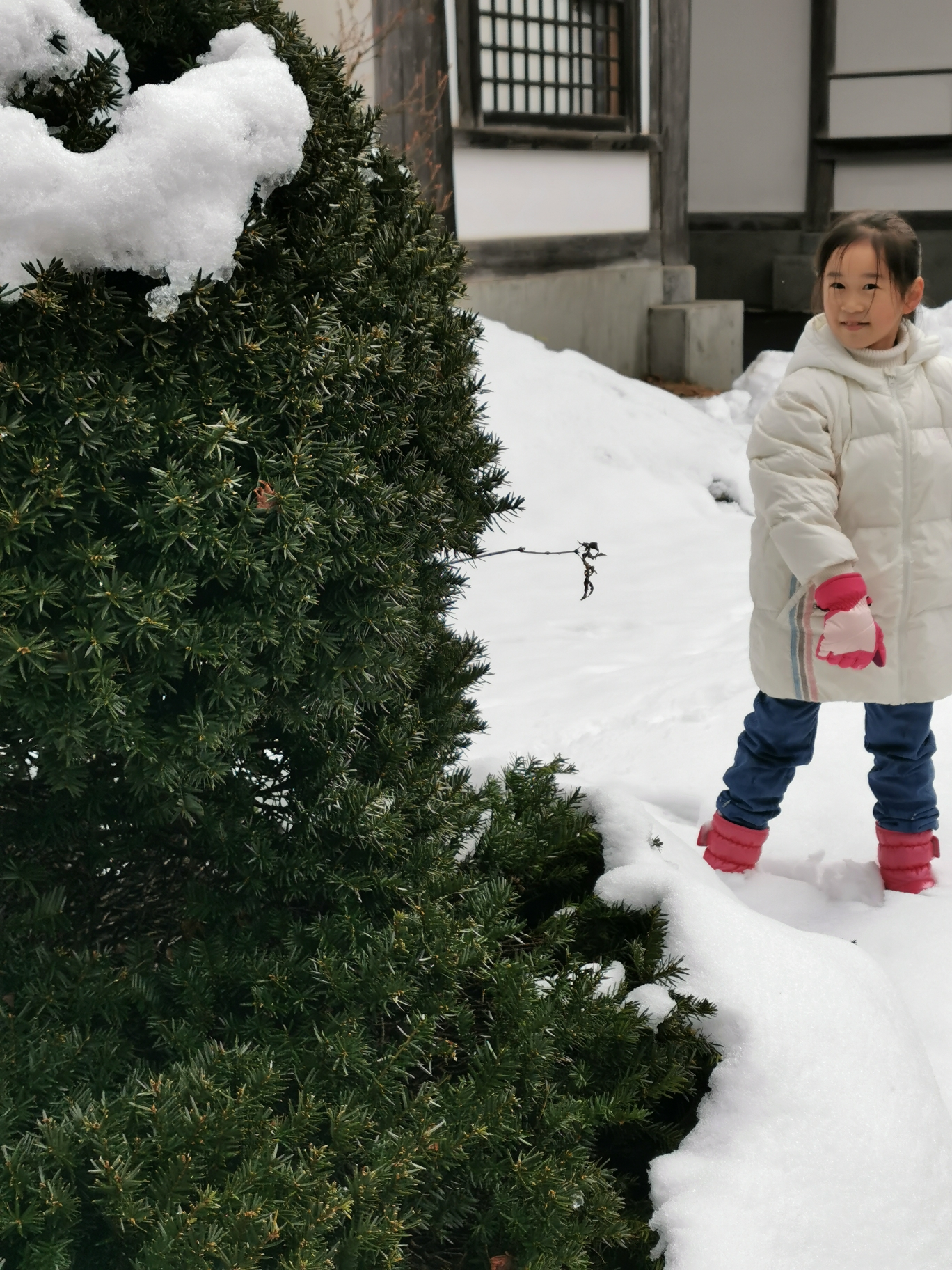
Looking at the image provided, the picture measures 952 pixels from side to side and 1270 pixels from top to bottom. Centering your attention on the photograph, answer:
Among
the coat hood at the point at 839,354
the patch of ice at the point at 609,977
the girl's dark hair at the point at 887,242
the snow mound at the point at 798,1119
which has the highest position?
the girl's dark hair at the point at 887,242

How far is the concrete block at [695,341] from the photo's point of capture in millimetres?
9422

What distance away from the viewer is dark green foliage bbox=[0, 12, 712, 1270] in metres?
1.38

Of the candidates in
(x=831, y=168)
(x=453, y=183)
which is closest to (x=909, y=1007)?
(x=453, y=183)

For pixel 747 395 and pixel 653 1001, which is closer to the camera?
pixel 653 1001

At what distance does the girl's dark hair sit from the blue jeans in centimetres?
90

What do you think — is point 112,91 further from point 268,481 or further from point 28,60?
point 268,481

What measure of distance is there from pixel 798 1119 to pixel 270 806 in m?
0.90

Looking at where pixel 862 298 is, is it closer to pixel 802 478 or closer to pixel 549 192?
pixel 802 478

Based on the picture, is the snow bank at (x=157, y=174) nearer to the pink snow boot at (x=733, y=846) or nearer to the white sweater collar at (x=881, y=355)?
the white sweater collar at (x=881, y=355)

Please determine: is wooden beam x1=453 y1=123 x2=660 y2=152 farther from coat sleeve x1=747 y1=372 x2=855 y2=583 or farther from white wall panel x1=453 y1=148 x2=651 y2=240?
coat sleeve x1=747 y1=372 x2=855 y2=583

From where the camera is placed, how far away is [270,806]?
5.77 feet

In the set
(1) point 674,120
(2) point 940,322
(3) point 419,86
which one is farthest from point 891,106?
(3) point 419,86

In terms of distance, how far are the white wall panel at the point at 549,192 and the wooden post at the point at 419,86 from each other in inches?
8.2

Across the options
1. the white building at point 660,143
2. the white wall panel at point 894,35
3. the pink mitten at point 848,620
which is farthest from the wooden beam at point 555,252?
the pink mitten at point 848,620
